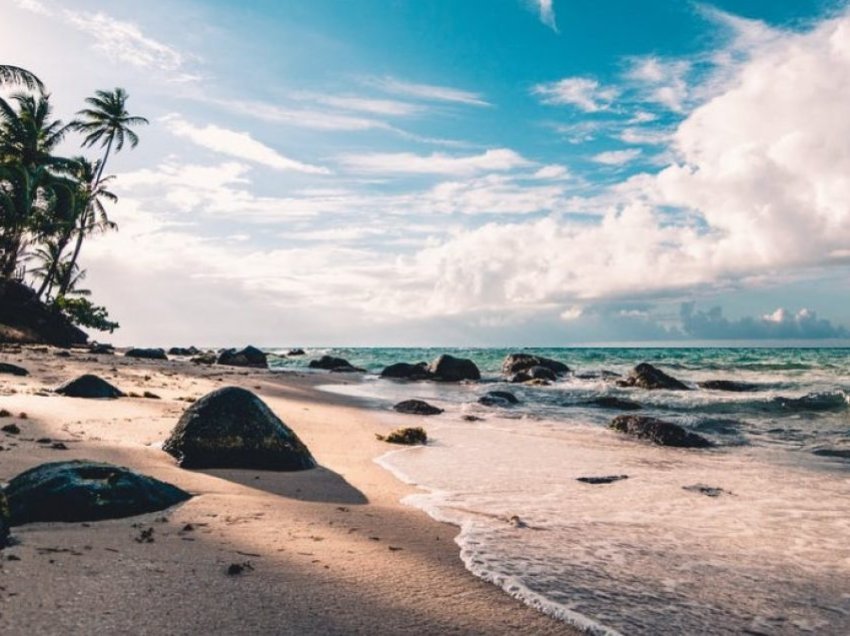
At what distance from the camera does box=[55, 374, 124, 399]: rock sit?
11703 millimetres

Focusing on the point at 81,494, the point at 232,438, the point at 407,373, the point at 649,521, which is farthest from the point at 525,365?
the point at 81,494

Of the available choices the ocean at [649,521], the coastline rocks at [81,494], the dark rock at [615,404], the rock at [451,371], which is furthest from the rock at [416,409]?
the rock at [451,371]

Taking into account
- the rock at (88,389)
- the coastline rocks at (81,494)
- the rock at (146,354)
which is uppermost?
the rock at (146,354)

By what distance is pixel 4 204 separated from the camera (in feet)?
97.8

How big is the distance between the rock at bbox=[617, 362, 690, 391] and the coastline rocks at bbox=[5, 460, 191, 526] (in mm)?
24448

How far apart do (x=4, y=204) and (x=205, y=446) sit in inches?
1175

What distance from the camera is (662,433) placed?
1270 centimetres

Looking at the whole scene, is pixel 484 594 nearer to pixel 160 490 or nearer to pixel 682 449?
pixel 160 490

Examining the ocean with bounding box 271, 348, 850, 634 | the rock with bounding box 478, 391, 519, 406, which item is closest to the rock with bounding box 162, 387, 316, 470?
the ocean with bounding box 271, 348, 850, 634

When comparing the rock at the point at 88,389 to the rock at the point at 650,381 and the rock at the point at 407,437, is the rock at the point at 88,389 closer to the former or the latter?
the rock at the point at 407,437

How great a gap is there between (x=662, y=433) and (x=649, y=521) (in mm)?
7266

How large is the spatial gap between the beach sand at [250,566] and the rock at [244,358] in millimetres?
30703

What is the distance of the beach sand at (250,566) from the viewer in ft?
10.3

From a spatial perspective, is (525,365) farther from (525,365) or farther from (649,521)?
(649,521)
